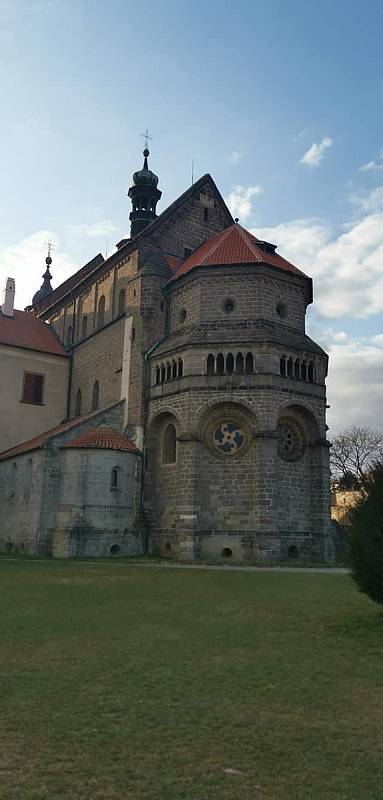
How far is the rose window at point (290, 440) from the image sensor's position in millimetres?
29406

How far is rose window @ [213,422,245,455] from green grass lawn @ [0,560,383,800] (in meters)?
15.7

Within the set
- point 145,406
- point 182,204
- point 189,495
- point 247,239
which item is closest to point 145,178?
point 182,204

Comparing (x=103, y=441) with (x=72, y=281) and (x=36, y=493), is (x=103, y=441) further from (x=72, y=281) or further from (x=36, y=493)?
(x=72, y=281)

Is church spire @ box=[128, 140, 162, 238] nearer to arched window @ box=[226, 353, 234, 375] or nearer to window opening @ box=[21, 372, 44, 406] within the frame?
window opening @ box=[21, 372, 44, 406]

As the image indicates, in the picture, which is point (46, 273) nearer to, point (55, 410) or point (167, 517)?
point (55, 410)

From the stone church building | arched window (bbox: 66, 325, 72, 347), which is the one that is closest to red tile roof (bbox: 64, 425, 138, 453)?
the stone church building

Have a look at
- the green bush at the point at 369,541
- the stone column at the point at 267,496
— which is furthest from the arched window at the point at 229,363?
the green bush at the point at 369,541

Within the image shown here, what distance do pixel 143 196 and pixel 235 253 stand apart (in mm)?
15066

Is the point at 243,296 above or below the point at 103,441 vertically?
above

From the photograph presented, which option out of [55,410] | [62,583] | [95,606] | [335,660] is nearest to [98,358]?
[55,410]

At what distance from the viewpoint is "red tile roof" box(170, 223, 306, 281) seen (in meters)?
31.1

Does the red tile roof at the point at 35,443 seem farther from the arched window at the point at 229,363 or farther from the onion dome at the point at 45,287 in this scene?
the onion dome at the point at 45,287

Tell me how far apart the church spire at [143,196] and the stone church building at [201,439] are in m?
10.8

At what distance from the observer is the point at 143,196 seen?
4388 cm
